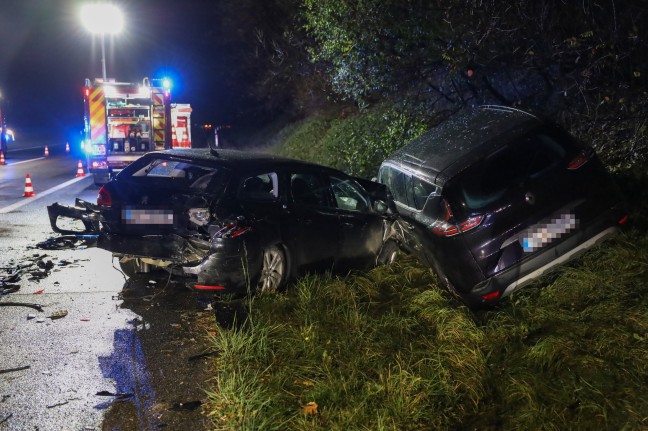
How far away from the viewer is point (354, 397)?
3938mm

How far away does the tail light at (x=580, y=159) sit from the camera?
5547 mm

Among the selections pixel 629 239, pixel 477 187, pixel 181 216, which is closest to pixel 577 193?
pixel 477 187

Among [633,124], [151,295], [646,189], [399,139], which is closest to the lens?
[151,295]

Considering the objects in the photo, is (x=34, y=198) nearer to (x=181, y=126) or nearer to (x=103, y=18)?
(x=181, y=126)

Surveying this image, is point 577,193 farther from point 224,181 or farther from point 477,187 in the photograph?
point 224,181

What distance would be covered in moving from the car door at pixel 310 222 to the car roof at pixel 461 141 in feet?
3.06

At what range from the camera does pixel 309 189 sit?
667 centimetres

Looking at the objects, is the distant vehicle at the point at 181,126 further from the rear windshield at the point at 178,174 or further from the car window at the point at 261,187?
the car window at the point at 261,187

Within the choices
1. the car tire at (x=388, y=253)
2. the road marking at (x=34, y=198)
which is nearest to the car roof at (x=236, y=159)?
the car tire at (x=388, y=253)

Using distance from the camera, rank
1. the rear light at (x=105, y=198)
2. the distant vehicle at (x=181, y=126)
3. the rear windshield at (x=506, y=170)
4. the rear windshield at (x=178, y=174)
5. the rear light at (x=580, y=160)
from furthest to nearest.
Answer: the distant vehicle at (x=181, y=126), the rear light at (x=105, y=198), the rear windshield at (x=178, y=174), the rear light at (x=580, y=160), the rear windshield at (x=506, y=170)

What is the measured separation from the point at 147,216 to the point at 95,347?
4.68 feet

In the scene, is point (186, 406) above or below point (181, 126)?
below

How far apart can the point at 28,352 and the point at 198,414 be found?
1.76 meters

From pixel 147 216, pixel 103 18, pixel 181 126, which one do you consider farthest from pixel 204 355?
pixel 103 18
